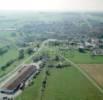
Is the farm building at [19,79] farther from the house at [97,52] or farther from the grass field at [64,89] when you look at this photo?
the house at [97,52]

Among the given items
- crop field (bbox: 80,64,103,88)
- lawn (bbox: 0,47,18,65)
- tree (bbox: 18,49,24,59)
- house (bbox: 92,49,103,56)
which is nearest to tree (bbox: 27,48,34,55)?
tree (bbox: 18,49,24,59)

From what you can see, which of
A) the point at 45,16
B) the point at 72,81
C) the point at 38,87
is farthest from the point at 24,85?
the point at 45,16

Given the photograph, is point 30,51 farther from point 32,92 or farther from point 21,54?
point 32,92

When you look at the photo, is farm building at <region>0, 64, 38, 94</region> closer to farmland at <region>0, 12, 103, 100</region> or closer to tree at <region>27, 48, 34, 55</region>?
farmland at <region>0, 12, 103, 100</region>

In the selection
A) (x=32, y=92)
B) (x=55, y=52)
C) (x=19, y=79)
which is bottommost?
(x=32, y=92)

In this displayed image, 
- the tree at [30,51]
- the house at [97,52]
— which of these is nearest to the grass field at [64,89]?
the tree at [30,51]

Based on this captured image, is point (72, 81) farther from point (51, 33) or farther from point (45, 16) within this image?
point (45, 16)

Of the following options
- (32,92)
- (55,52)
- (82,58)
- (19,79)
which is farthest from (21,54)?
(32,92)
